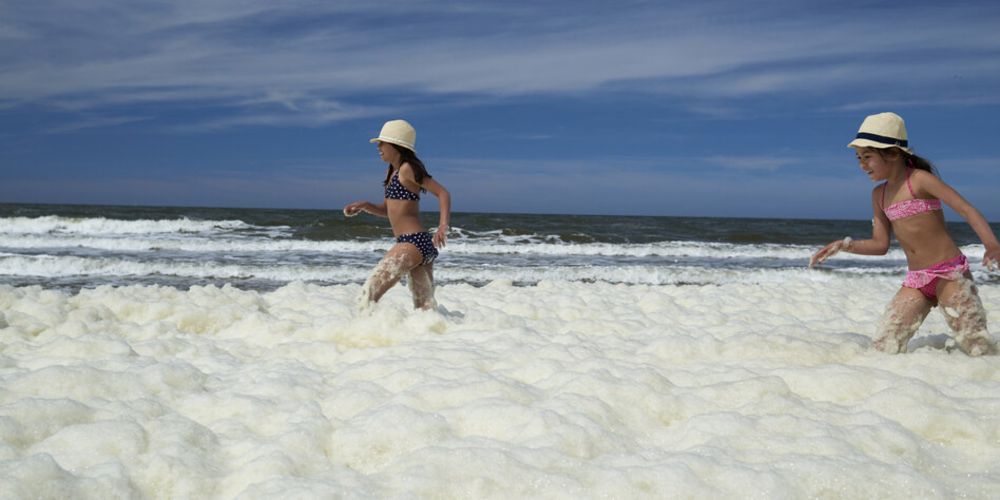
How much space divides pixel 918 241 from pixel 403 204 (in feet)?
11.4

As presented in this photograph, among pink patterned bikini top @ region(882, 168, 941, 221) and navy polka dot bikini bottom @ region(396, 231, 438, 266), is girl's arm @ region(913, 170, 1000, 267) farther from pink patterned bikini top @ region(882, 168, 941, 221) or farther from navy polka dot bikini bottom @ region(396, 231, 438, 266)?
navy polka dot bikini bottom @ region(396, 231, 438, 266)

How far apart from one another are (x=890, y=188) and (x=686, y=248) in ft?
60.4

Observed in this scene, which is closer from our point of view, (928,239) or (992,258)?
(992,258)

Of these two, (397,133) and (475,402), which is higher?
(397,133)

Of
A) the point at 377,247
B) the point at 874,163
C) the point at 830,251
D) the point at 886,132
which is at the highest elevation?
the point at 886,132

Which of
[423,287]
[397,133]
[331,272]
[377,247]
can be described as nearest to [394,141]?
[397,133]

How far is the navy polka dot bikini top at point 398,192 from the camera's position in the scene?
5.50 metres

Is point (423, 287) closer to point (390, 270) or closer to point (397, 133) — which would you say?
point (390, 270)

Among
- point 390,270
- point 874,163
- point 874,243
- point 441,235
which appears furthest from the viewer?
point 390,270

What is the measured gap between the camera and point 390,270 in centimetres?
541

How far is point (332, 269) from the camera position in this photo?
14305 millimetres

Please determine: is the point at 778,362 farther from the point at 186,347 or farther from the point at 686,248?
the point at 686,248

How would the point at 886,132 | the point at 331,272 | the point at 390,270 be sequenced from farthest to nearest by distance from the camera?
the point at 331,272 < the point at 390,270 < the point at 886,132

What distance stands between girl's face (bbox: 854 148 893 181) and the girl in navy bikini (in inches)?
108
